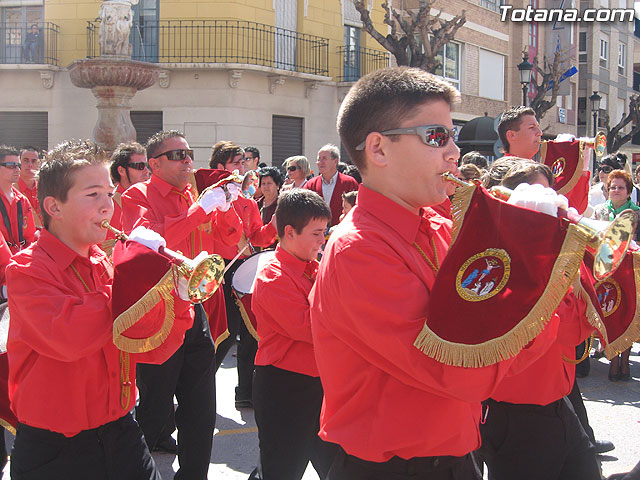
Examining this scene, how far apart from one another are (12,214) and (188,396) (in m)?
3.52

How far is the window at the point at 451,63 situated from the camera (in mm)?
26109

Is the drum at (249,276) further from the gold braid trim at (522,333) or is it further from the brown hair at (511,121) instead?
the gold braid trim at (522,333)

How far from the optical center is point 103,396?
2861 mm

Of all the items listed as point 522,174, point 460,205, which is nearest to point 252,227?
point 522,174

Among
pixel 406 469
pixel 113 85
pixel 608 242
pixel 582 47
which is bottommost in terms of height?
pixel 406 469

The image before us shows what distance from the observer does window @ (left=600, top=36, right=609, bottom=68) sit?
38719 mm

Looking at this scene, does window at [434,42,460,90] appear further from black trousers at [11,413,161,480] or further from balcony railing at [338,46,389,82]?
black trousers at [11,413,161,480]

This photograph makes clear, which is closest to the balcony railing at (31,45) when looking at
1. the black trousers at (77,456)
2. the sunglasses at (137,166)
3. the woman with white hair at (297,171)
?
the woman with white hair at (297,171)

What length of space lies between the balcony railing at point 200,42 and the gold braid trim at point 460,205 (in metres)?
18.5

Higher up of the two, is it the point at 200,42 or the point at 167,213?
the point at 200,42

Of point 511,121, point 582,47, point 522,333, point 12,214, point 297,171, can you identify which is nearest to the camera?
point 522,333

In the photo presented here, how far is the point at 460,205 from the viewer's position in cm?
199

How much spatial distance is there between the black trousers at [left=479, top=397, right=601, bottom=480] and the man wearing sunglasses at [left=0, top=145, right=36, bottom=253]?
5.12 metres

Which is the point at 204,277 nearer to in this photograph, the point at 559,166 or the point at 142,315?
the point at 142,315
